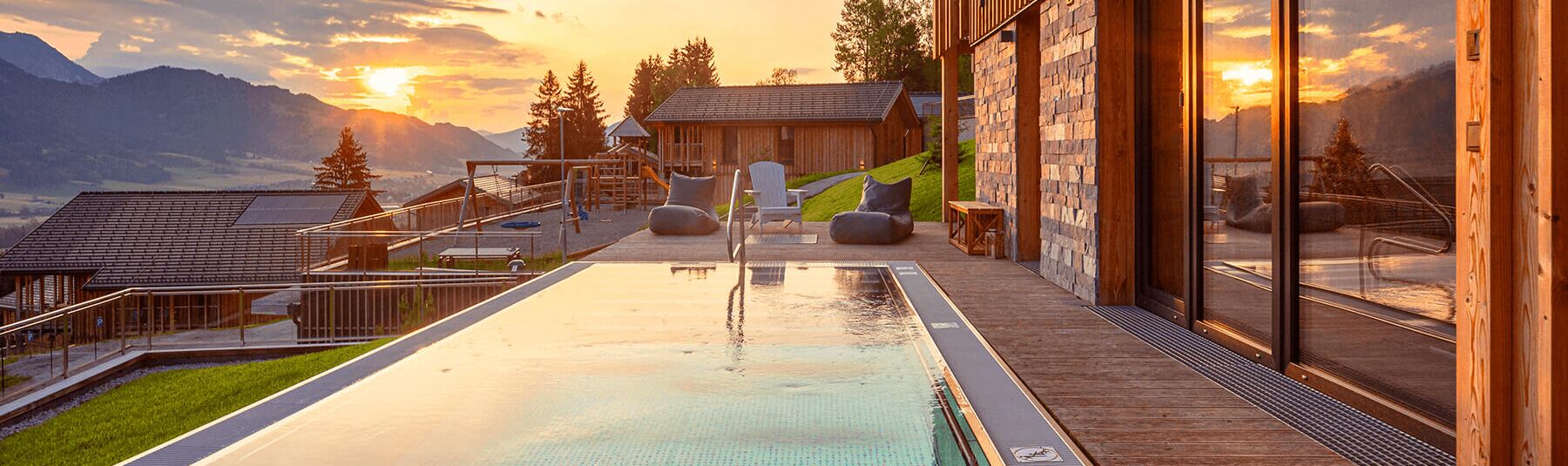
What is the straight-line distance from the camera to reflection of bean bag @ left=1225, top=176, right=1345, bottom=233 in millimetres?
4402

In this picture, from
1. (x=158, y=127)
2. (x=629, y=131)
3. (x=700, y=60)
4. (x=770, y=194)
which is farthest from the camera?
(x=158, y=127)

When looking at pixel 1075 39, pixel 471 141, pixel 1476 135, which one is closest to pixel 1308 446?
pixel 1476 135

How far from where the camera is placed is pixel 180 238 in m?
37.6

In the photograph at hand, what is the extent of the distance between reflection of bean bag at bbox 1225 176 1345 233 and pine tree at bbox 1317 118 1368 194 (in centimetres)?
8

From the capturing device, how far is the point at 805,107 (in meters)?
34.2

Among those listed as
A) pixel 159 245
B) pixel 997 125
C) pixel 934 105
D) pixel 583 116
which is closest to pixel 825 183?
pixel 934 105

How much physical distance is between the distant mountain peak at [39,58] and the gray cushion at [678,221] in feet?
567

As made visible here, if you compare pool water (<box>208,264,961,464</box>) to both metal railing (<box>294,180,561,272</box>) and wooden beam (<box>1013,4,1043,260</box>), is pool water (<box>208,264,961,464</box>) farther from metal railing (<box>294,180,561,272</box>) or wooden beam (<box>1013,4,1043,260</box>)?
metal railing (<box>294,180,561,272</box>)

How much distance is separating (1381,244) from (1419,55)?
0.71 m

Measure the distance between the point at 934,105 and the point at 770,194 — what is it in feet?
75.8

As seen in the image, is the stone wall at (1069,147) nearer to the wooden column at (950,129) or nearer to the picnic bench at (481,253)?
the wooden column at (950,129)

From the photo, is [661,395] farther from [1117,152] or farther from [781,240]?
[781,240]
